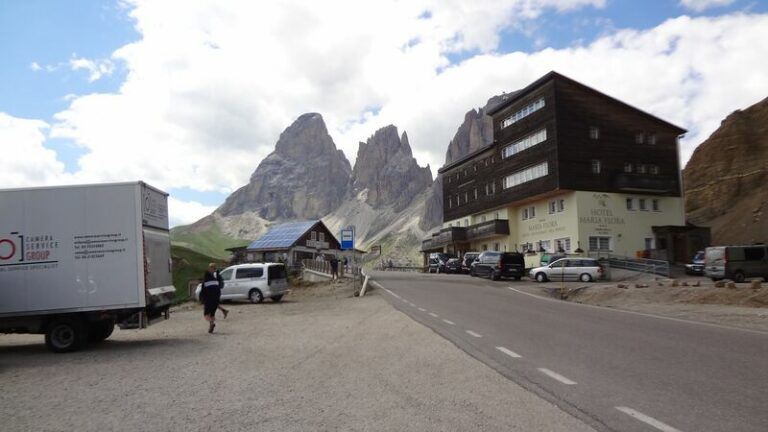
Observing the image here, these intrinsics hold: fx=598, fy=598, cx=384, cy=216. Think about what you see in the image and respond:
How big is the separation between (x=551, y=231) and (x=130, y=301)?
141 feet

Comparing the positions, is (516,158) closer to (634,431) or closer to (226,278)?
(226,278)

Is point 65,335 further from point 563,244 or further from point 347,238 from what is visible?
point 563,244

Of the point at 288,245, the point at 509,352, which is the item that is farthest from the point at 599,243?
the point at 288,245

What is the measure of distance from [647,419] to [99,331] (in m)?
12.4

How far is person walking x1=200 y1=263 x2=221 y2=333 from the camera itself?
15062 mm

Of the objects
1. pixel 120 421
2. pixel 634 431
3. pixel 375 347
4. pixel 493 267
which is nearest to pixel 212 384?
pixel 120 421

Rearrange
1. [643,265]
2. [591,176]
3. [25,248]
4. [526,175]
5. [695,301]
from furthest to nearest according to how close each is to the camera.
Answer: [526,175] → [591,176] → [643,265] → [695,301] → [25,248]

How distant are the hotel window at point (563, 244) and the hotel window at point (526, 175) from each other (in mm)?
5767

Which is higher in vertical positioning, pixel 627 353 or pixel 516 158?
pixel 516 158

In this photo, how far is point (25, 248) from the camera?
12305 mm

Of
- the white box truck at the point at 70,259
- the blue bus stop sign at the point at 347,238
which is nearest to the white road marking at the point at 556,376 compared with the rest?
the white box truck at the point at 70,259

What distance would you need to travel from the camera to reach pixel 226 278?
28797 mm

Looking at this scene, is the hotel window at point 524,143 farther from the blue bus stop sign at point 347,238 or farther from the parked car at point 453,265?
the blue bus stop sign at point 347,238

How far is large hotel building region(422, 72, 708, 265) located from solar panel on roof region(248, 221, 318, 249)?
30.5 meters
